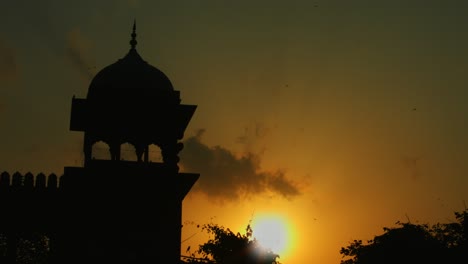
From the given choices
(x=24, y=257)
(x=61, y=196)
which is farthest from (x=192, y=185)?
(x=24, y=257)

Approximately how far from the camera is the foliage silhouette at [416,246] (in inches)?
1518

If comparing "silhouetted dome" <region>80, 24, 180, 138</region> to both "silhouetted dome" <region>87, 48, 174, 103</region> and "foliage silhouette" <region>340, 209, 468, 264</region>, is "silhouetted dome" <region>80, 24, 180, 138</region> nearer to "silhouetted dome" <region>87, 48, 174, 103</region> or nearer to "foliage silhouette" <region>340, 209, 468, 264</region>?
"silhouetted dome" <region>87, 48, 174, 103</region>

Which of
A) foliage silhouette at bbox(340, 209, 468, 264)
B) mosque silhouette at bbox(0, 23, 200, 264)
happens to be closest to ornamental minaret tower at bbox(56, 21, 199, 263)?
mosque silhouette at bbox(0, 23, 200, 264)

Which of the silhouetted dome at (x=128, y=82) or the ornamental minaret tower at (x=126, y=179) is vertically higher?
the silhouetted dome at (x=128, y=82)

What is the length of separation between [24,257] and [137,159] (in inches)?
1241

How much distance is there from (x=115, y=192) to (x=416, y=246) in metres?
26.9

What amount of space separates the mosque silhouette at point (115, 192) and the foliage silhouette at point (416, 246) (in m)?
24.5

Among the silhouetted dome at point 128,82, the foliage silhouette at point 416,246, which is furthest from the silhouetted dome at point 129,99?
the foliage silhouette at point 416,246

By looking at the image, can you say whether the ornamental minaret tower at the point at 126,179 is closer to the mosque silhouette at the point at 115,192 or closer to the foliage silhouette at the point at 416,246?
the mosque silhouette at the point at 115,192

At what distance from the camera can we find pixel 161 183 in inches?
712

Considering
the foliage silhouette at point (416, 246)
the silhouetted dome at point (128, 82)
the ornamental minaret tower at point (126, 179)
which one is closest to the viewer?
the ornamental minaret tower at point (126, 179)

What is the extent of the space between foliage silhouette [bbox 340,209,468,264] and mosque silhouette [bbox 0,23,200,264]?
80.3ft

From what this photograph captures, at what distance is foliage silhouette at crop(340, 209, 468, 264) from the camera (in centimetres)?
3856

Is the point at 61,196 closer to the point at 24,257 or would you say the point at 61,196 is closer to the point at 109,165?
the point at 109,165
